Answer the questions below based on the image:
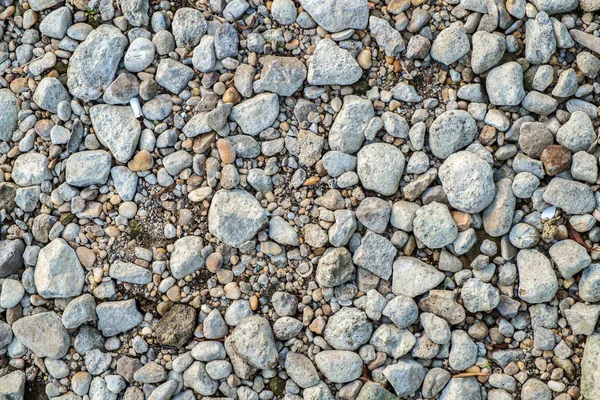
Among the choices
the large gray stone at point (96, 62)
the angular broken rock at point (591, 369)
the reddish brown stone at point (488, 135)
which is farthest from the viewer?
the large gray stone at point (96, 62)

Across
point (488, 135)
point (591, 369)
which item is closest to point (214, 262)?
point (488, 135)

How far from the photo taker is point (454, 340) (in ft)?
7.51

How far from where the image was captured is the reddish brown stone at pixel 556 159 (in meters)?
2.25

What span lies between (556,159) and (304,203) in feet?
3.46

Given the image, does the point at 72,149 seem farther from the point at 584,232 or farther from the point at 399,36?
the point at 584,232

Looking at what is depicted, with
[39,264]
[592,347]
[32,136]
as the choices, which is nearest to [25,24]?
[32,136]

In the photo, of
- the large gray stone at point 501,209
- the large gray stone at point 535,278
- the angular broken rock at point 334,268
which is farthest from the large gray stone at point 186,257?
the large gray stone at point 535,278

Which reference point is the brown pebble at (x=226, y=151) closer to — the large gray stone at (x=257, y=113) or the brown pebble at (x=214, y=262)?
the large gray stone at (x=257, y=113)

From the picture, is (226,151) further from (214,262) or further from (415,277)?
(415,277)

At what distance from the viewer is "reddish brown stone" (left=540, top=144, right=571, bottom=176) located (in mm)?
2254

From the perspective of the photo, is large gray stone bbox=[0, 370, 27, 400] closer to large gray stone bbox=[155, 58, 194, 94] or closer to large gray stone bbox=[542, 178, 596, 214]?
large gray stone bbox=[155, 58, 194, 94]

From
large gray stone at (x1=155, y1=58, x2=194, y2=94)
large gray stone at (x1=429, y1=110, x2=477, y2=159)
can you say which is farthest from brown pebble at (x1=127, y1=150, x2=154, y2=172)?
large gray stone at (x1=429, y1=110, x2=477, y2=159)

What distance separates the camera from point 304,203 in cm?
237

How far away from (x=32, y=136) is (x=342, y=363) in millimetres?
1701
